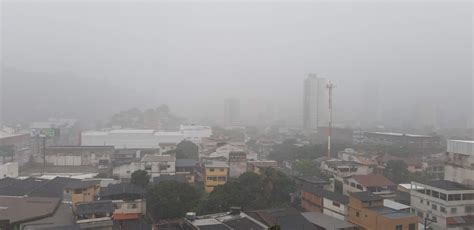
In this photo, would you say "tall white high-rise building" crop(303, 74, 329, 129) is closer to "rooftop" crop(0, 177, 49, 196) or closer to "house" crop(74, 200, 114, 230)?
"rooftop" crop(0, 177, 49, 196)

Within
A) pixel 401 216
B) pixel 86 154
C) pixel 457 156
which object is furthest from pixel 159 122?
pixel 401 216

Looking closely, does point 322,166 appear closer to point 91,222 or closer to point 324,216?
point 324,216

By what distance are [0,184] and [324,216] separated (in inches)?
255

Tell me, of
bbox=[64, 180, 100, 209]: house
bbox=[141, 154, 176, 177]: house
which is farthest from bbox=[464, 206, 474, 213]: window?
bbox=[64, 180, 100, 209]: house

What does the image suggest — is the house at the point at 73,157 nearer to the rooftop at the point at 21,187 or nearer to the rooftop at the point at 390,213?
the rooftop at the point at 21,187

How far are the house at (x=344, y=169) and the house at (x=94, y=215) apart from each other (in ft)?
19.6

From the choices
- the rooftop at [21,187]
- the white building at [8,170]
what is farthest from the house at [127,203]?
the white building at [8,170]

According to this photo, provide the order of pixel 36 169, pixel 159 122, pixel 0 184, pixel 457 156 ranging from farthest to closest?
pixel 159 122 → pixel 36 169 → pixel 457 156 → pixel 0 184

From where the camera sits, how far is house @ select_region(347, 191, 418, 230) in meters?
5.81

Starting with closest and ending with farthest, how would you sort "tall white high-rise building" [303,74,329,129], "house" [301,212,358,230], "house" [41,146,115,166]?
"house" [301,212,358,230], "house" [41,146,115,166], "tall white high-rise building" [303,74,329,129]

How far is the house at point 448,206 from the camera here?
676 centimetres

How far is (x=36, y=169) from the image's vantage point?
12.6 meters

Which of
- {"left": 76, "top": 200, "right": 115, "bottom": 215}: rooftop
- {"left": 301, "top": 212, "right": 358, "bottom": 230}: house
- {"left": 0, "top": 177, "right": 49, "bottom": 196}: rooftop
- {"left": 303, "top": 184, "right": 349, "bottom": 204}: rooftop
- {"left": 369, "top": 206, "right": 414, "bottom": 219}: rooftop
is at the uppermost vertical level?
{"left": 76, "top": 200, "right": 115, "bottom": 215}: rooftop

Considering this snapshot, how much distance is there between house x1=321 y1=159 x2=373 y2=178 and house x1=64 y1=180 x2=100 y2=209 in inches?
222
